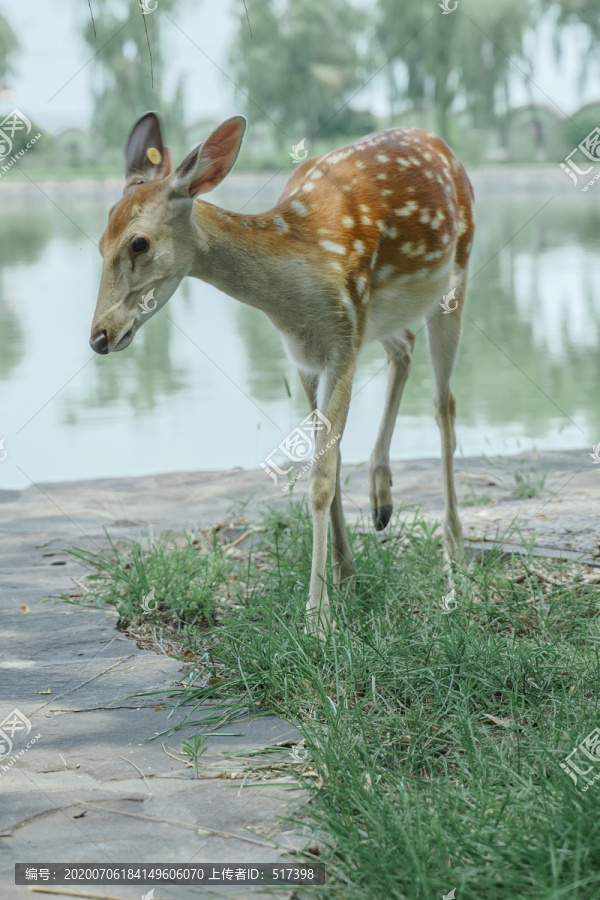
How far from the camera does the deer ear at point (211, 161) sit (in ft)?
9.40

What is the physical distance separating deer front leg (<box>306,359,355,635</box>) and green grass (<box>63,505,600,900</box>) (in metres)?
0.12

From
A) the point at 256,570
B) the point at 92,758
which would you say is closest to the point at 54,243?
the point at 256,570

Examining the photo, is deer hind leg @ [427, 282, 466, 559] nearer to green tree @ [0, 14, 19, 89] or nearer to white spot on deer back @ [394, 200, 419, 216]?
white spot on deer back @ [394, 200, 419, 216]

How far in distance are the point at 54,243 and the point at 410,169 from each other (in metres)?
14.1

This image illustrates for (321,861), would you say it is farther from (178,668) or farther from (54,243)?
(54,243)

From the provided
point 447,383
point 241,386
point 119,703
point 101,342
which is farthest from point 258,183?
point 119,703

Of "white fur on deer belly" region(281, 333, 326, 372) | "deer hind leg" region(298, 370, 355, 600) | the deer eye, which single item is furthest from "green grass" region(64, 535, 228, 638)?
the deer eye

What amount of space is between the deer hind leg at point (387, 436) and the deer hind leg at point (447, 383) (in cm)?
16

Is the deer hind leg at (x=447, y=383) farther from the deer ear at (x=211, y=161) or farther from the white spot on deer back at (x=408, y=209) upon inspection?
the deer ear at (x=211, y=161)

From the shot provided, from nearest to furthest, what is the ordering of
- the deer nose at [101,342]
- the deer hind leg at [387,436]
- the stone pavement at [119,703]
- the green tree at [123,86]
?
the stone pavement at [119,703], the deer nose at [101,342], the deer hind leg at [387,436], the green tree at [123,86]

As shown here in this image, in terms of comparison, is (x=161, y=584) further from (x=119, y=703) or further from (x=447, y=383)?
(x=447, y=383)

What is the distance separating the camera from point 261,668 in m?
2.81

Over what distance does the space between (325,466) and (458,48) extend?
58.5 ft

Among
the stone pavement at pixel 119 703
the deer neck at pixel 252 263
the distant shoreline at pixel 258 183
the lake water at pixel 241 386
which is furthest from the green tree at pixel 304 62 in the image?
the deer neck at pixel 252 263
